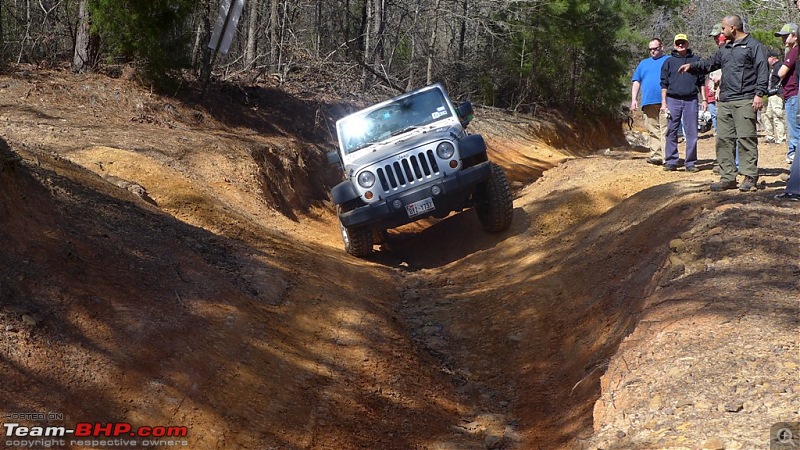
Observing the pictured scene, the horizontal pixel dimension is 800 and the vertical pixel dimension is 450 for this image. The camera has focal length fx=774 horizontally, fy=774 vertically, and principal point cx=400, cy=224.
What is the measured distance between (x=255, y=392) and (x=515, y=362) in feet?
8.47

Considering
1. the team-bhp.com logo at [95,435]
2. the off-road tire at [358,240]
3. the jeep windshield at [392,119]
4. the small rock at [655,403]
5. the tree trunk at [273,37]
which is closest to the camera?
the team-bhp.com logo at [95,435]

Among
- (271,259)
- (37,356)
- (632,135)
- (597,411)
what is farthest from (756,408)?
(632,135)

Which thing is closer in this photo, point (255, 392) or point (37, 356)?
point (37, 356)

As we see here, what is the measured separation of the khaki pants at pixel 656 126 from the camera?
1236 centimetres

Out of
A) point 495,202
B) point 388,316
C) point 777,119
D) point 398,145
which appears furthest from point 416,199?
point 777,119

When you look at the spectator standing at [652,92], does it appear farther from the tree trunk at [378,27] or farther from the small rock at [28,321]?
the tree trunk at [378,27]

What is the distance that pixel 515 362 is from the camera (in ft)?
23.3

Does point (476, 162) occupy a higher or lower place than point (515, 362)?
higher

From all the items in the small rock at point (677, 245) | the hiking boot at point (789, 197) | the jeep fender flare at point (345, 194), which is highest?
the hiking boot at point (789, 197)

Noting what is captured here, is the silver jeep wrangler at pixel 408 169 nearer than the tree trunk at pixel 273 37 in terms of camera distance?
Yes

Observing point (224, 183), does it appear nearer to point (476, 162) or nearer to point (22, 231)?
point (476, 162)

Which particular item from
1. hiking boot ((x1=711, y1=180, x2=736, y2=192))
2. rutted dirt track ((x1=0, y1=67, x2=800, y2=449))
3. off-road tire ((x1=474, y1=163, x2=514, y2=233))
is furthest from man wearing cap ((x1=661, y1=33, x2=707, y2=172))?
off-road tire ((x1=474, y1=163, x2=514, y2=233))

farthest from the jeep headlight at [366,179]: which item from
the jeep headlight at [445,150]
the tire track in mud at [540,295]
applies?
the tire track in mud at [540,295]

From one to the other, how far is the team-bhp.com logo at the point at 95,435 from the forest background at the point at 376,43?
10.8 m
